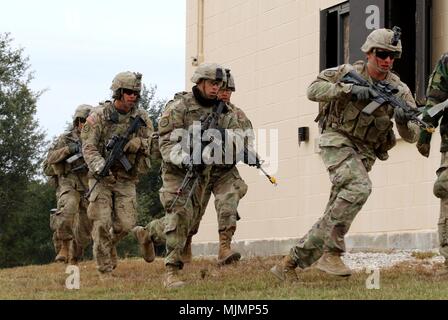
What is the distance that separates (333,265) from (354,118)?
1319mm

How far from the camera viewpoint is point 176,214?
12172 millimetres

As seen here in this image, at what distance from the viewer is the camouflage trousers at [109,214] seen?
14.3m

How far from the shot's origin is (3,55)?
43.0m

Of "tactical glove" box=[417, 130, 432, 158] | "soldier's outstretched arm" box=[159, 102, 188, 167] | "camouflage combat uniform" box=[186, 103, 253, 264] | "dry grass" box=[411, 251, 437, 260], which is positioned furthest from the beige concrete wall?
"soldier's outstretched arm" box=[159, 102, 188, 167]

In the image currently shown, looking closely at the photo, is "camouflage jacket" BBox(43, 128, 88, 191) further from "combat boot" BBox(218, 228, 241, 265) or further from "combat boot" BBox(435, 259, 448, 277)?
"combat boot" BBox(435, 259, 448, 277)

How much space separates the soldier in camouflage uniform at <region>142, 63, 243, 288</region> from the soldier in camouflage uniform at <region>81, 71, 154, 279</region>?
181 cm

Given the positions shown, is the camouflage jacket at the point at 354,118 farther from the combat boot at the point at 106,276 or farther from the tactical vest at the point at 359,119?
the combat boot at the point at 106,276

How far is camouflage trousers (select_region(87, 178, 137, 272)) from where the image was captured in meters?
14.3

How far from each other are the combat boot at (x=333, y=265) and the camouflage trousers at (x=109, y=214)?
10.9ft

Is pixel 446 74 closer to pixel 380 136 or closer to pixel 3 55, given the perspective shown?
pixel 380 136

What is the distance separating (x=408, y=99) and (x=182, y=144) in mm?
2146

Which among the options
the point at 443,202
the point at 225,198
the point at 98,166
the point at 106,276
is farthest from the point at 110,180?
the point at 443,202

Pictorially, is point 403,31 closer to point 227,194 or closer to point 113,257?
point 227,194
